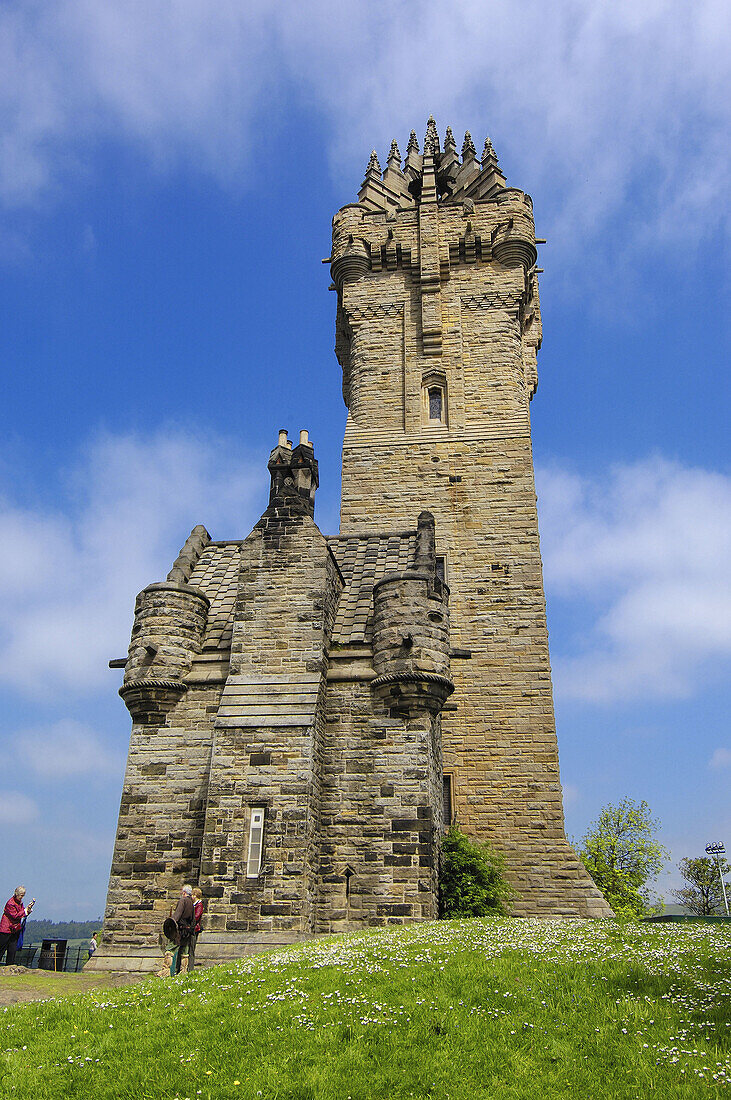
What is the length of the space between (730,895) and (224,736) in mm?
37941

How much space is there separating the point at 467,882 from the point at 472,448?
42.1 feet

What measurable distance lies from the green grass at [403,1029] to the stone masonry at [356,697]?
10.3 ft

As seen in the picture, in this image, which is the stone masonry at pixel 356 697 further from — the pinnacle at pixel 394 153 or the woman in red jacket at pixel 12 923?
the pinnacle at pixel 394 153

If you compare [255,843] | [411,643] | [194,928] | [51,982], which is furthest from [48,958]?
[411,643]

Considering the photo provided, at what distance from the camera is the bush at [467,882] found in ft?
47.2

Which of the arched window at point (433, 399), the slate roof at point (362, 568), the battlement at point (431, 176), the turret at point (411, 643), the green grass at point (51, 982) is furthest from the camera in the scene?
the battlement at point (431, 176)

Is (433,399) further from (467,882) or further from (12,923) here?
(12,923)

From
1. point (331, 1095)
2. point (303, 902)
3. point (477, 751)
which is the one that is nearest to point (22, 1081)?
point (331, 1095)

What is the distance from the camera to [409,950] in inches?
374

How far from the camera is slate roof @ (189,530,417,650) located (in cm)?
1538

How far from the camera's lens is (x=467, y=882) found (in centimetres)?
1487

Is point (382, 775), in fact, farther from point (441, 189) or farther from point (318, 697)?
point (441, 189)

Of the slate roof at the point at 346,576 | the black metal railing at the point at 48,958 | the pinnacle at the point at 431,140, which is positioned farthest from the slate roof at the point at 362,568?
the pinnacle at the point at 431,140

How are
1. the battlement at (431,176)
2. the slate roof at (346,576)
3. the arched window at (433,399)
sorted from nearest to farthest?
the slate roof at (346,576) < the arched window at (433,399) < the battlement at (431,176)
